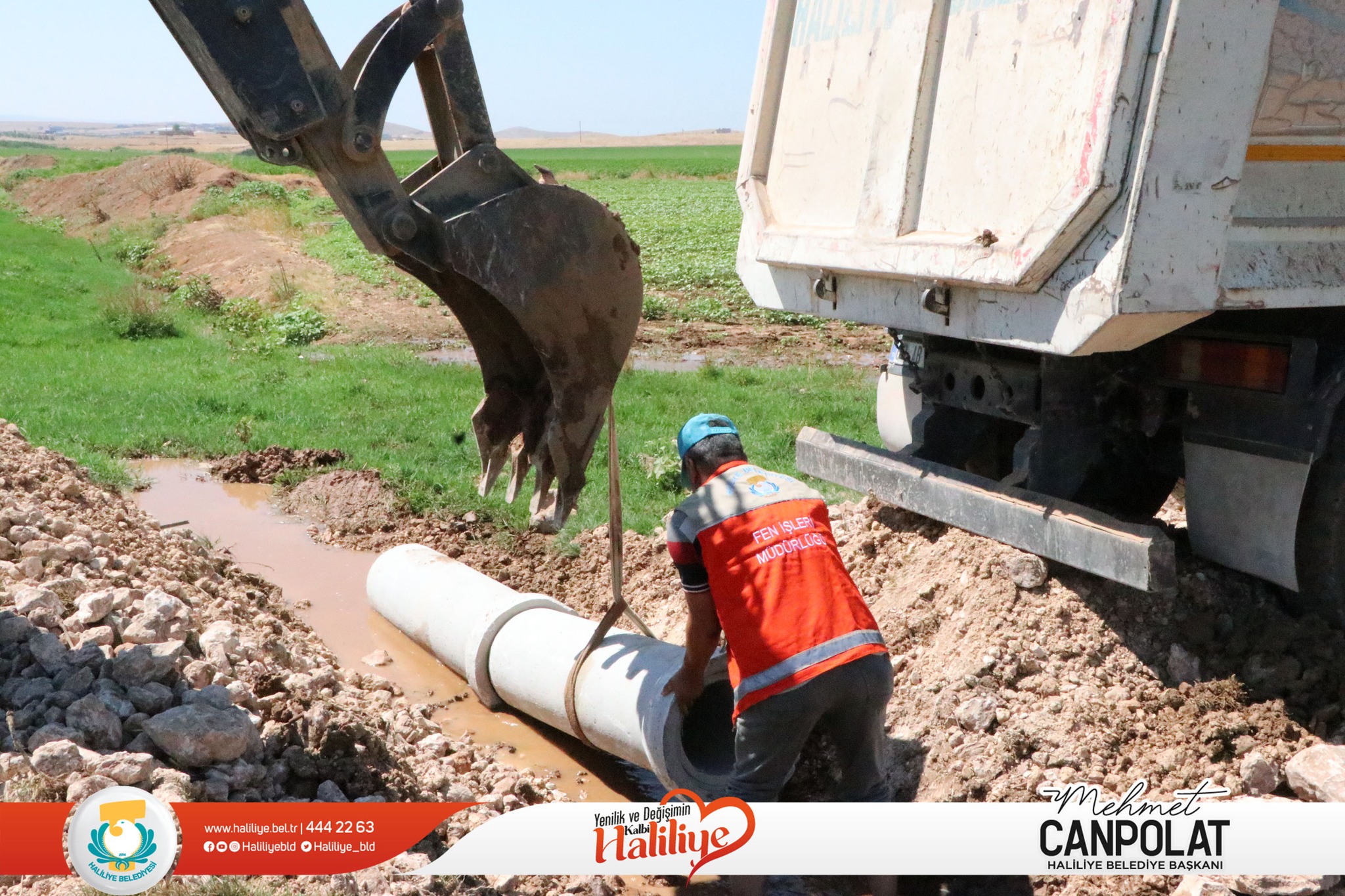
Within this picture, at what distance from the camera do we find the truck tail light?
155 inches

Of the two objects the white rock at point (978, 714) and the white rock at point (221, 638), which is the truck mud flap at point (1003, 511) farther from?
the white rock at point (221, 638)

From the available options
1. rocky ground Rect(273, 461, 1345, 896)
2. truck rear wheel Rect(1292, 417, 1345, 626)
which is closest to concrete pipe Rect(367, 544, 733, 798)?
rocky ground Rect(273, 461, 1345, 896)

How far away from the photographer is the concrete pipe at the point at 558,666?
438 cm

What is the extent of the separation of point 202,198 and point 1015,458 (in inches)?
1341

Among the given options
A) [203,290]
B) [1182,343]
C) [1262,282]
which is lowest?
[203,290]

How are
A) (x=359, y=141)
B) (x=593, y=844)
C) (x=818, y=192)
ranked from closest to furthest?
(x=359, y=141) < (x=593, y=844) < (x=818, y=192)

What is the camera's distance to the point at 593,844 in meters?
3.69

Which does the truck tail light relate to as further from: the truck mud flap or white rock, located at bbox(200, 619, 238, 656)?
white rock, located at bbox(200, 619, 238, 656)

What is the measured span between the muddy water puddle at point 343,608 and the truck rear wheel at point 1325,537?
2710mm

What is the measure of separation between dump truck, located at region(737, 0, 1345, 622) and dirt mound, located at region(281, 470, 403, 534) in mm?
3466

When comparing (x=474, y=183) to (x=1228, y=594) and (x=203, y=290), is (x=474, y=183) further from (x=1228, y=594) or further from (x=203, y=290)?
(x=203, y=290)

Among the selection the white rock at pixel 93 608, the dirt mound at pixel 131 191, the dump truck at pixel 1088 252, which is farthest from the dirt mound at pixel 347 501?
the dirt mound at pixel 131 191

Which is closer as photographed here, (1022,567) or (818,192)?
(1022,567)

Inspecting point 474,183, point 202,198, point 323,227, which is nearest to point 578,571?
point 474,183
